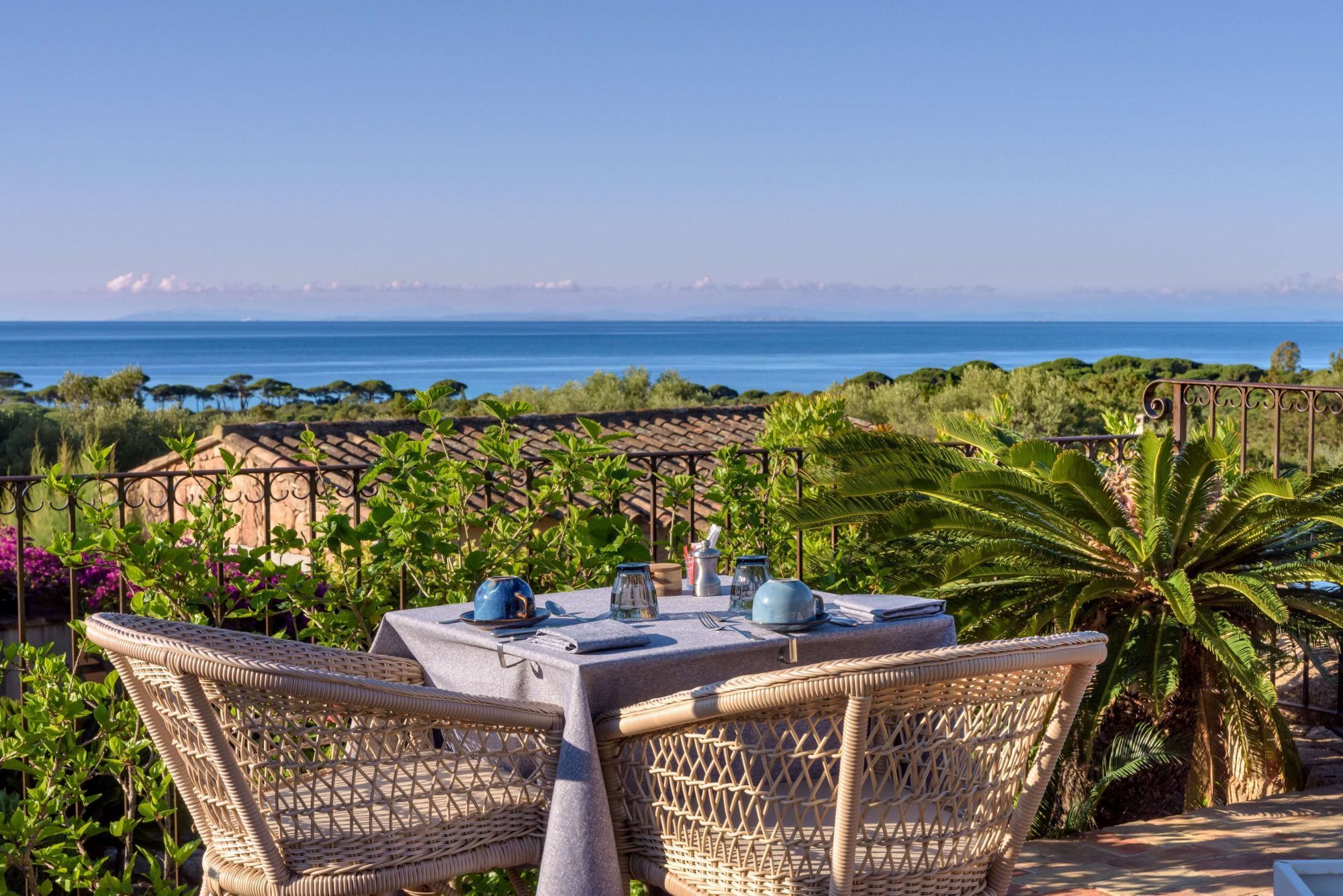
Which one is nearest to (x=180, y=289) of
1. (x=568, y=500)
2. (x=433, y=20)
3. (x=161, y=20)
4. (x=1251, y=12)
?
(x=161, y=20)

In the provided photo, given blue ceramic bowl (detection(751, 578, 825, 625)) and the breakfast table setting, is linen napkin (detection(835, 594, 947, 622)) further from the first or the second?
blue ceramic bowl (detection(751, 578, 825, 625))

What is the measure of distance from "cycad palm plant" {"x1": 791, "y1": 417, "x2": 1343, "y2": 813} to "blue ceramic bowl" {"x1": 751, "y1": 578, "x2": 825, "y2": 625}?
4.79ft

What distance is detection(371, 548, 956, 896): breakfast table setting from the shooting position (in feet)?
7.43

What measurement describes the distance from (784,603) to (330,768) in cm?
103

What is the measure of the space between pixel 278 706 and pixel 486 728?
15.1 inches

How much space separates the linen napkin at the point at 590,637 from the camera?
2467 mm

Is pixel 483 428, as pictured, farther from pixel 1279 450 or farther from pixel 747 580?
pixel 747 580

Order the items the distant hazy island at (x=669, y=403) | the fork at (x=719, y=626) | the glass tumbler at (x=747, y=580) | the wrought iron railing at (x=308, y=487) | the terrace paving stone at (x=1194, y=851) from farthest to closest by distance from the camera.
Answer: the distant hazy island at (x=669, y=403) < the wrought iron railing at (x=308, y=487) < the terrace paving stone at (x=1194, y=851) < the glass tumbler at (x=747, y=580) < the fork at (x=719, y=626)

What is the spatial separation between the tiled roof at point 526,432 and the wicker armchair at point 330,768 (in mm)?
8517

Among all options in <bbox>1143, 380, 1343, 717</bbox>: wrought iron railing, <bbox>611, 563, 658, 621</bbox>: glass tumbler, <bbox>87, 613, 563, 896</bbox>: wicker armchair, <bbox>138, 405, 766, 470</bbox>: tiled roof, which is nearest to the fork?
<bbox>611, 563, 658, 621</bbox>: glass tumbler

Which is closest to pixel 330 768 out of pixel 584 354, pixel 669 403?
pixel 669 403

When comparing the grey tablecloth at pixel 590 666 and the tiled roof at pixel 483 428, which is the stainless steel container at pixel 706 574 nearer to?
the grey tablecloth at pixel 590 666

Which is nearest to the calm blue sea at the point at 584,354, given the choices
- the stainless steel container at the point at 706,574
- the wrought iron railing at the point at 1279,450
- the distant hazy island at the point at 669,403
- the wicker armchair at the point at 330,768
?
the distant hazy island at the point at 669,403

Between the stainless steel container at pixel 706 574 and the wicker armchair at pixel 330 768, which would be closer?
the wicker armchair at pixel 330 768
